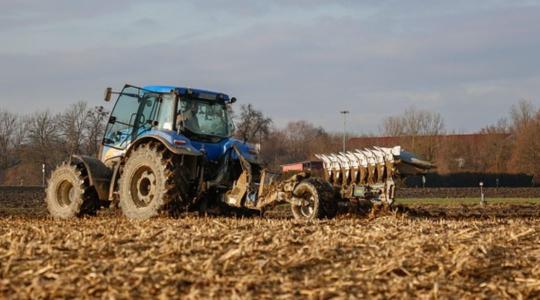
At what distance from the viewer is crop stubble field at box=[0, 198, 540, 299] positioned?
5.07 m

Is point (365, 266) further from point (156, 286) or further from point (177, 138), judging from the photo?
point (177, 138)

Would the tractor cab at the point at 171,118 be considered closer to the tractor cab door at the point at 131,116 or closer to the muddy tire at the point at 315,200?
the tractor cab door at the point at 131,116

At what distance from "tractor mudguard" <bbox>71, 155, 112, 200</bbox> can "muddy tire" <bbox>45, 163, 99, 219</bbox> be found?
27 cm

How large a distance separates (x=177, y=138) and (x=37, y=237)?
17.0 ft

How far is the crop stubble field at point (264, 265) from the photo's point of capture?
16.6ft

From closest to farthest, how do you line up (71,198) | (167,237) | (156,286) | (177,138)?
1. (156,286)
2. (167,237)
3. (177,138)
4. (71,198)

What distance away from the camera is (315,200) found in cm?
1205

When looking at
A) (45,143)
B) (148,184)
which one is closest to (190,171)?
(148,184)

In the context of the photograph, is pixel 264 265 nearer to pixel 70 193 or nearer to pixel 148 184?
pixel 148 184

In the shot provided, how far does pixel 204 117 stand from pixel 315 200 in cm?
272

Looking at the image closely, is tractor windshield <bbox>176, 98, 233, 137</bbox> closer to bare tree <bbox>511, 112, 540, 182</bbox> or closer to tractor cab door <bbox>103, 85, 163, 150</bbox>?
tractor cab door <bbox>103, 85, 163, 150</bbox>

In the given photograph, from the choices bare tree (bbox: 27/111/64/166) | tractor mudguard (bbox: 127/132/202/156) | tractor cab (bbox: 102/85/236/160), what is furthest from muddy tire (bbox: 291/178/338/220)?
bare tree (bbox: 27/111/64/166)

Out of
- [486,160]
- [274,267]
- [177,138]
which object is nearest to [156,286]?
[274,267]

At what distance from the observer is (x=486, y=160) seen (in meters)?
78.8
